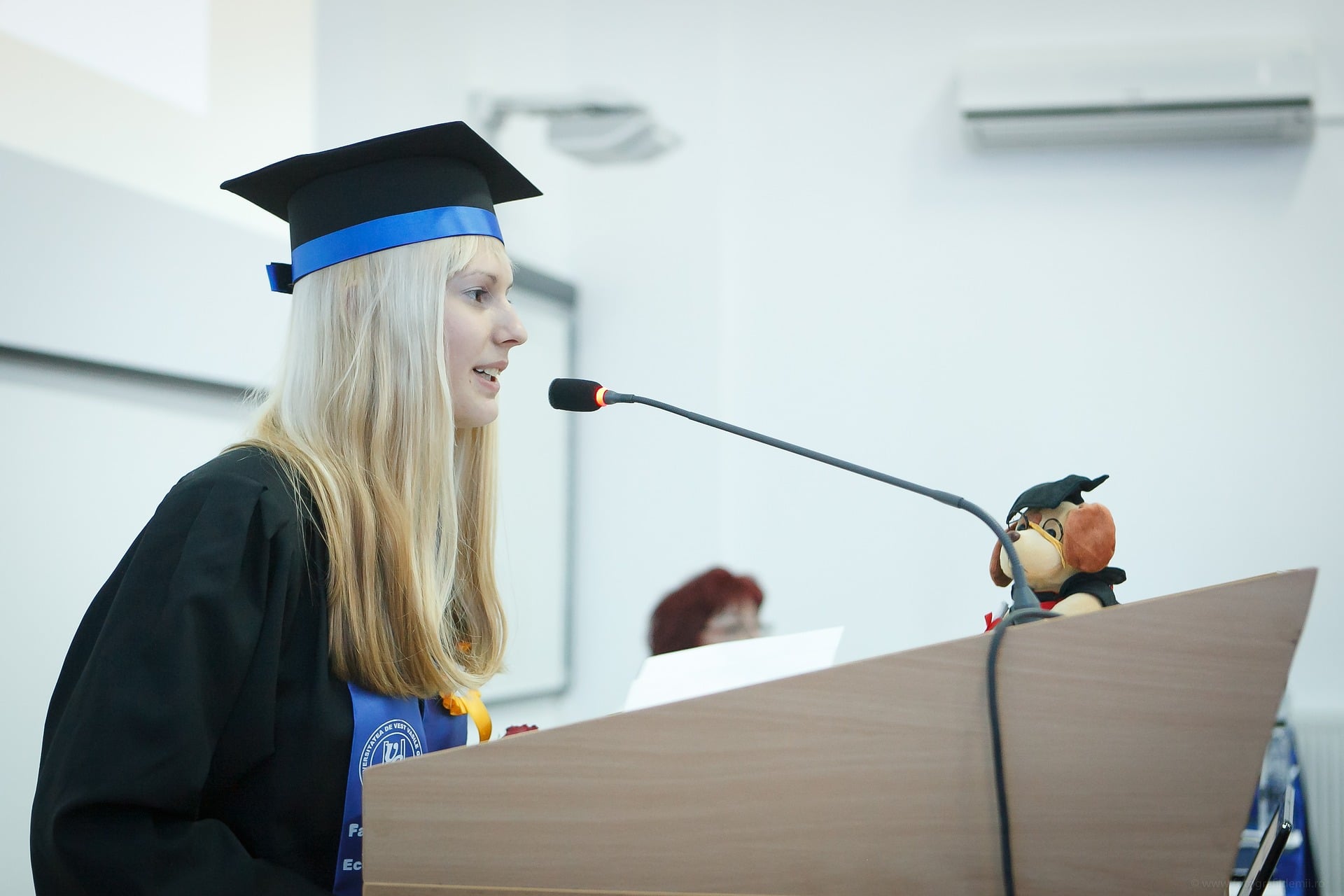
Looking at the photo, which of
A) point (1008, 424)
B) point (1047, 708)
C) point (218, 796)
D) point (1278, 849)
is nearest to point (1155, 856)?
point (1047, 708)

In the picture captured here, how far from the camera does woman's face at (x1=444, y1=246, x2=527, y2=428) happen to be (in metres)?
1.39

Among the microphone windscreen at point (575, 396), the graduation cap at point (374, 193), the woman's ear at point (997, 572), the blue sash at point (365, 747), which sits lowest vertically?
the blue sash at point (365, 747)

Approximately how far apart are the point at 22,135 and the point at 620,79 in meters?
2.41

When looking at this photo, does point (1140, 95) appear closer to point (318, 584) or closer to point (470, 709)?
point (470, 709)

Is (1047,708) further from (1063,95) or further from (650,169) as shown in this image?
(650,169)

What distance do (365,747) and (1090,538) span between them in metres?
0.79

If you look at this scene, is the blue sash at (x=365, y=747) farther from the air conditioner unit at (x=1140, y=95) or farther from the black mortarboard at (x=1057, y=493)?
the air conditioner unit at (x=1140, y=95)

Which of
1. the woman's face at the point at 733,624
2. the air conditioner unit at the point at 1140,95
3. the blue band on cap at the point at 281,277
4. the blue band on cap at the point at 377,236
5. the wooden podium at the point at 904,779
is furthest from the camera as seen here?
the air conditioner unit at the point at 1140,95

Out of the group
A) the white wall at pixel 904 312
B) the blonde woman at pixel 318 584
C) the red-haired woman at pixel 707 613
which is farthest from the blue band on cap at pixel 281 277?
the white wall at pixel 904 312

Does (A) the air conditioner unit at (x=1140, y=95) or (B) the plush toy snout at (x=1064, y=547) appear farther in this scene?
(A) the air conditioner unit at (x=1140, y=95)

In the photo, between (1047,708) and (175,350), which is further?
(175,350)

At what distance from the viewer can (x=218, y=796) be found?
112 centimetres

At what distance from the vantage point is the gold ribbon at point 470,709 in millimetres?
1331

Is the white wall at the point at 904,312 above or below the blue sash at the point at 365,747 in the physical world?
above
